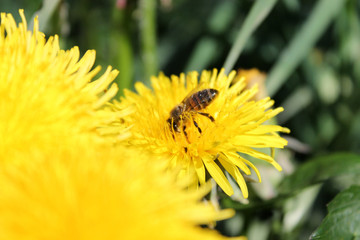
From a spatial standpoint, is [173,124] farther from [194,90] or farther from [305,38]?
[305,38]

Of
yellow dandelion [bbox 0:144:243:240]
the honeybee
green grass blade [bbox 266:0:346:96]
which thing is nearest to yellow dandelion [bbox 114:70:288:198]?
the honeybee

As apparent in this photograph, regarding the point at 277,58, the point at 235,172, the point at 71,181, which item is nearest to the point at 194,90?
the point at 235,172

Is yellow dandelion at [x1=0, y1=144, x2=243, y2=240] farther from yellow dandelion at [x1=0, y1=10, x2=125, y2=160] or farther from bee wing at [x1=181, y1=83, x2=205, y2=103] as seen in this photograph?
bee wing at [x1=181, y1=83, x2=205, y2=103]

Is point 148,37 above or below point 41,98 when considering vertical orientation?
above

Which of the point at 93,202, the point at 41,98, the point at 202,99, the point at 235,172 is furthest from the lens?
the point at 202,99

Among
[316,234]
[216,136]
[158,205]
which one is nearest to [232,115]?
[216,136]

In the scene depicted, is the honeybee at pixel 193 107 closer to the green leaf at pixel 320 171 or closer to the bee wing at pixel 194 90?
the bee wing at pixel 194 90

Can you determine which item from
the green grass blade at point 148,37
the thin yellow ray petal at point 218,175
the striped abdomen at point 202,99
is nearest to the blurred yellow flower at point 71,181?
the thin yellow ray petal at point 218,175

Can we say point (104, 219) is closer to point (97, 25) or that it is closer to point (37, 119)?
point (37, 119)
